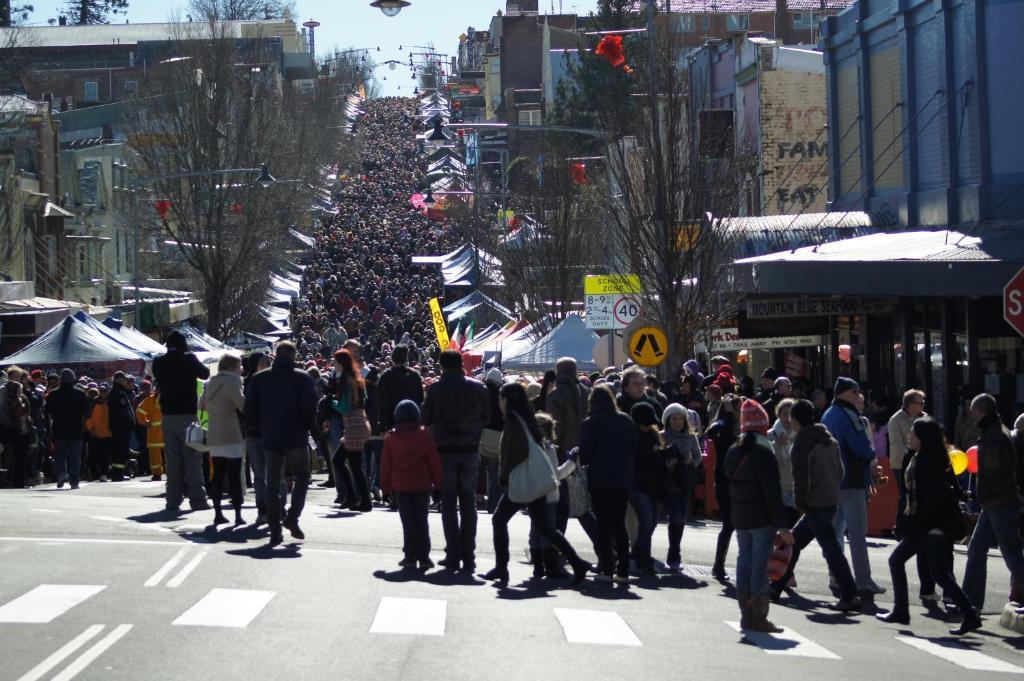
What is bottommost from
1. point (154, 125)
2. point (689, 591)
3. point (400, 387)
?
point (689, 591)

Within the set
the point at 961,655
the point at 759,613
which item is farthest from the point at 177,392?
the point at 961,655

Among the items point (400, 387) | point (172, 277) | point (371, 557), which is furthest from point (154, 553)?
point (172, 277)

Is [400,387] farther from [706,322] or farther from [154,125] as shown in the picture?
[154,125]

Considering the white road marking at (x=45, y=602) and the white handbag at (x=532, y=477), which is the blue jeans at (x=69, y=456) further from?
the white road marking at (x=45, y=602)

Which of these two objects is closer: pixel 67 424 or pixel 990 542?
pixel 990 542

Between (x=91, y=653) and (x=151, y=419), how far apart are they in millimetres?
14962

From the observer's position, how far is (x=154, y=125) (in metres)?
53.4

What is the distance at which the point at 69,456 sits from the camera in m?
22.0

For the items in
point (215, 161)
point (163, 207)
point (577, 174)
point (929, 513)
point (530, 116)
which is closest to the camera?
point (929, 513)

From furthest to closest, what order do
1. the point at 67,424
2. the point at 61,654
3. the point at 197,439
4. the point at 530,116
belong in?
the point at 530,116
the point at 67,424
the point at 197,439
the point at 61,654

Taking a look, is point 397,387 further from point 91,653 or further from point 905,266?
point 905,266

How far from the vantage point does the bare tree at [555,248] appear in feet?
151

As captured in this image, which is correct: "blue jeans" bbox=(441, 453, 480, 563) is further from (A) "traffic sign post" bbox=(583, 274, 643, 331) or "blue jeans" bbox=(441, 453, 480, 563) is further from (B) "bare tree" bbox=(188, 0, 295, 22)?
(B) "bare tree" bbox=(188, 0, 295, 22)

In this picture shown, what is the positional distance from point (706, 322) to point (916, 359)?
3.66 m
